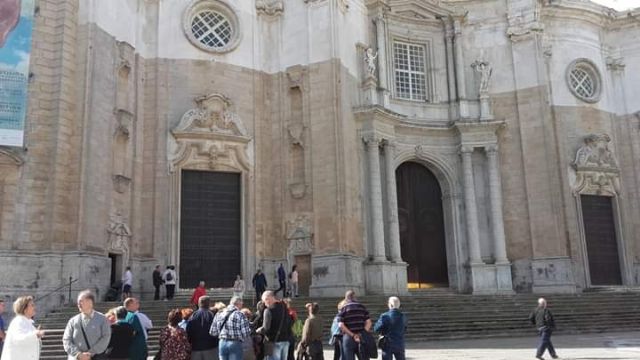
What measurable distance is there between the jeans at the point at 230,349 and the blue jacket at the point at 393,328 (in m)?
2.81

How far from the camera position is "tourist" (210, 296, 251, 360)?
8531 mm

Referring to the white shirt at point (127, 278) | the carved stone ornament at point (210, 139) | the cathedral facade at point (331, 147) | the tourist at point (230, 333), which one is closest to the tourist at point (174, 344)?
the tourist at point (230, 333)

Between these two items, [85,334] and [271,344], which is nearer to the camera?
[85,334]

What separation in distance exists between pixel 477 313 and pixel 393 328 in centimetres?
1109

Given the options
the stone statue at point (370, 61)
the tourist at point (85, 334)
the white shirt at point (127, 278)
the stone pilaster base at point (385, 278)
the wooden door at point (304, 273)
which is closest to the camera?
the tourist at point (85, 334)

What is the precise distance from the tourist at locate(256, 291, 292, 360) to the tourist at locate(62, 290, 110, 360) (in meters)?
3.05

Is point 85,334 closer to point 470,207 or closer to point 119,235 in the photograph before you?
point 119,235

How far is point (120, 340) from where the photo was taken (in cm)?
750

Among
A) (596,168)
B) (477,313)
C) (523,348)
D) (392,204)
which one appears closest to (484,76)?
(596,168)

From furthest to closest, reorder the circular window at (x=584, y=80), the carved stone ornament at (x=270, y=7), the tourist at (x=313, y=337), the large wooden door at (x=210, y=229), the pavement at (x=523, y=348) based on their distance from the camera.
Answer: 1. the circular window at (x=584, y=80)
2. the carved stone ornament at (x=270, y=7)
3. the large wooden door at (x=210, y=229)
4. the pavement at (x=523, y=348)
5. the tourist at (x=313, y=337)

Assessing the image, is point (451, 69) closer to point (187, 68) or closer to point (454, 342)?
point (187, 68)

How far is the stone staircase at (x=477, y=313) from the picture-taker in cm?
1848

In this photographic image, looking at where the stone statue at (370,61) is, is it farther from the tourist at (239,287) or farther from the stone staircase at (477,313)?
the tourist at (239,287)

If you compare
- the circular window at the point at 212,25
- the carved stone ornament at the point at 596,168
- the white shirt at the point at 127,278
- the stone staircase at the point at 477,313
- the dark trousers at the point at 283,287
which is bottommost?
the stone staircase at the point at 477,313
